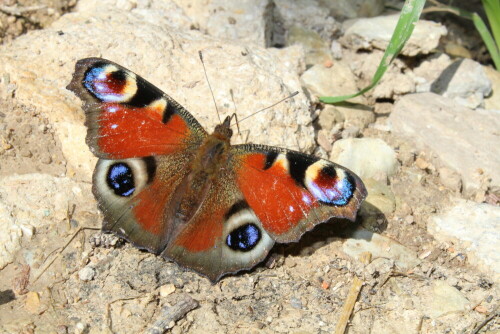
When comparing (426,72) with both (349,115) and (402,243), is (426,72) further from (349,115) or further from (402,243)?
(402,243)

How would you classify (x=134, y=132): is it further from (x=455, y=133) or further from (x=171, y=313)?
(x=455, y=133)

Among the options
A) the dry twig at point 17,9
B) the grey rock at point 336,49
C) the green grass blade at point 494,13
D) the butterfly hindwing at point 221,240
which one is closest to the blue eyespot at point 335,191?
the butterfly hindwing at point 221,240

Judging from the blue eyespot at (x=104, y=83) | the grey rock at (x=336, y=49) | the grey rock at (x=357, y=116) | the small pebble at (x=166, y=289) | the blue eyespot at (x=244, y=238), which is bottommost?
the small pebble at (x=166, y=289)

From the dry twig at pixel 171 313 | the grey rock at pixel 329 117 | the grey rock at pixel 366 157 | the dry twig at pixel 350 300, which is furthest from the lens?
the grey rock at pixel 329 117

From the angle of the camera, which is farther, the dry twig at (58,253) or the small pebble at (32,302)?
the dry twig at (58,253)

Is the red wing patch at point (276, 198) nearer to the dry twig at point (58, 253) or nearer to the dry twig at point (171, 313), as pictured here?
the dry twig at point (171, 313)

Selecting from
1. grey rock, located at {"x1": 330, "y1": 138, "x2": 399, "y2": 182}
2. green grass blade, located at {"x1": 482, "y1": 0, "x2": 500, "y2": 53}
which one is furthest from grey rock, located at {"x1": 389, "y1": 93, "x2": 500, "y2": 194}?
green grass blade, located at {"x1": 482, "y1": 0, "x2": 500, "y2": 53}
